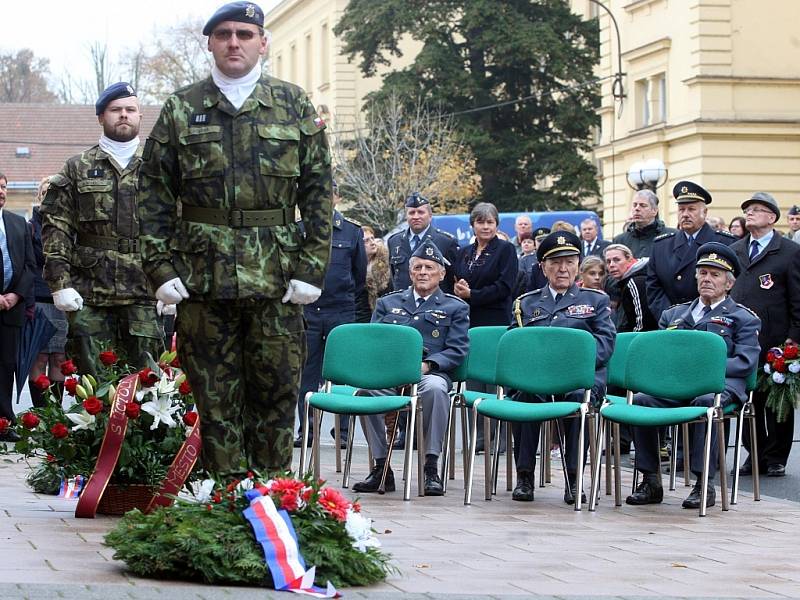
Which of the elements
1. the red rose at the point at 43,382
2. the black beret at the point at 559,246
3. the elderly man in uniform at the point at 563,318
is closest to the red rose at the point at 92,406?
the red rose at the point at 43,382

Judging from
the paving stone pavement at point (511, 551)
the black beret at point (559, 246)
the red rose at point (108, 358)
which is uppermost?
the black beret at point (559, 246)

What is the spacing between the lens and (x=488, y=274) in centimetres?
1388

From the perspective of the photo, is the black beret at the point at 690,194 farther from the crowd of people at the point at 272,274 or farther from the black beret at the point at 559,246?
the black beret at the point at 559,246

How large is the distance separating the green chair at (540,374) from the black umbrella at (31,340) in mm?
4492

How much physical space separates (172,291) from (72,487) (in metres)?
2.08

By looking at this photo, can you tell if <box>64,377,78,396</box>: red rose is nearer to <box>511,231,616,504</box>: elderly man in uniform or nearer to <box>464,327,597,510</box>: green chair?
<box>464,327,597,510</box>: green chair

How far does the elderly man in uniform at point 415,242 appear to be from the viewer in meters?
14.2

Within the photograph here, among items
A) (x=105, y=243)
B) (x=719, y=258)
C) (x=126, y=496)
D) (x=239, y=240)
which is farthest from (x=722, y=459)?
(x=239, y=240)

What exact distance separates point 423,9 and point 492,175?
5.02 m

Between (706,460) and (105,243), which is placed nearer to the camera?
(105,243)

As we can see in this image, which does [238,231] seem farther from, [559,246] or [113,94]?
[559,246]

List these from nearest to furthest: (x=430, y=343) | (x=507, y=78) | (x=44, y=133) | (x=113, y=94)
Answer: (x=113, y=94), (x=430, y=343), (x=507, y=78), (x=44, y=133)

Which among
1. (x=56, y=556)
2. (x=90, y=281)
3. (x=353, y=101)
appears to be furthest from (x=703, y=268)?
(x=353, y=101)

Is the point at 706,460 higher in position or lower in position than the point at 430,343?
lower
